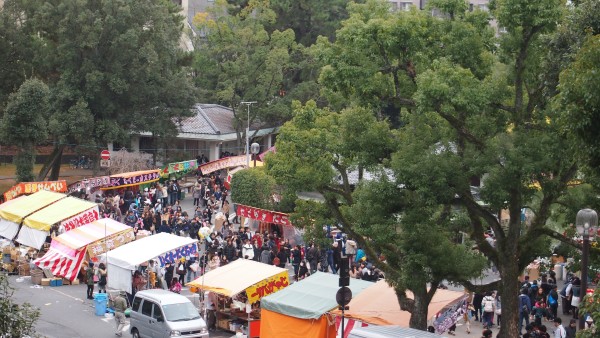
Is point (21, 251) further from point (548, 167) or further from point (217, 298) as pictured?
point (548, 167)

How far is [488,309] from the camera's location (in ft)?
85.5

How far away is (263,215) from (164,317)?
41.0ft

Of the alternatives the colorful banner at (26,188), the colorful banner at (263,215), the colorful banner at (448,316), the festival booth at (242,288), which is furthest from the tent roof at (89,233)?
the colorful banner at (448,316)

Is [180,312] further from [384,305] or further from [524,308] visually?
[524,308]

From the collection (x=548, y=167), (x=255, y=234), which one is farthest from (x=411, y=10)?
(x=255, y=234)

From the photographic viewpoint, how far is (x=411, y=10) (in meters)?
20.9

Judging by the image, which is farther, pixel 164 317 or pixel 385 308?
pixel 164 317

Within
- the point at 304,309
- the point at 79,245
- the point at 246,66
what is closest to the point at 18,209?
the point at 79,245

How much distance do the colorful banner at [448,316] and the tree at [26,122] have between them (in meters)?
29.9

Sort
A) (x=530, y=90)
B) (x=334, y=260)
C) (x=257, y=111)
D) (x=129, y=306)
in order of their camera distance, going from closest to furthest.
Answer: (x=530, y=90)
(x=129, y=306)
(x=334, y=260)
(x=257, y=111)

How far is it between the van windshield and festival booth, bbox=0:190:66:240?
1346 centimetres

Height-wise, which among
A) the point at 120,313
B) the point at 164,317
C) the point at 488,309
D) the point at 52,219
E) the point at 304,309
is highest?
the point at 52,219

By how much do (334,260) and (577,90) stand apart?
66.9 feet

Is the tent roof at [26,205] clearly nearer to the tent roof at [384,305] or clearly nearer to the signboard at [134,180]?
the signboard at [134,180]
